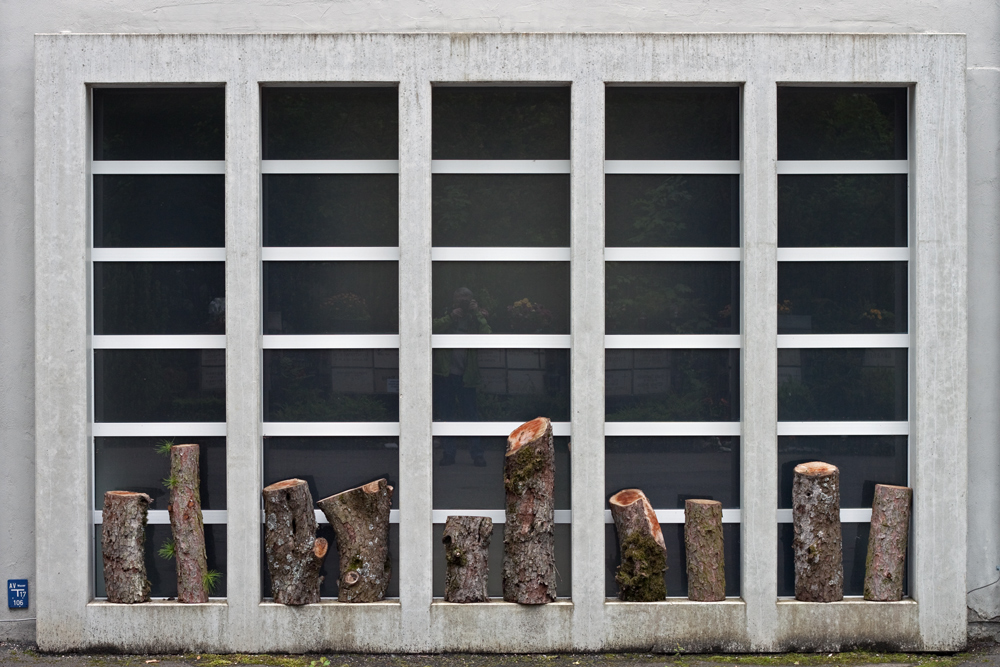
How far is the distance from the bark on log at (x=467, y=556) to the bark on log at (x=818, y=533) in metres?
2.09

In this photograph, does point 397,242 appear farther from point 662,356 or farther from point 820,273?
point 820,273

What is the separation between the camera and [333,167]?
17.8 feet

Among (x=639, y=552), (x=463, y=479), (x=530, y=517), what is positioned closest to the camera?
(x=530, y=517)

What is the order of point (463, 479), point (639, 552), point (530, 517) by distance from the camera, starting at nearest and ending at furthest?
1. point (530, 517)
2. point (639, 552)
3. point (463, 479)

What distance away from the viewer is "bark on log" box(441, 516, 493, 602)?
519 centimetres

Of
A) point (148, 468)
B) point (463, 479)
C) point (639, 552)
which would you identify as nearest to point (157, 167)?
point (148, 468)

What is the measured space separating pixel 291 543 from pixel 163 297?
193 cm

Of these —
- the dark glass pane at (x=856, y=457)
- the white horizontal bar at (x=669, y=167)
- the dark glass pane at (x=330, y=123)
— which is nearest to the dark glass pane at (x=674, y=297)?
the white horizontal bar at (x=669, y=167)

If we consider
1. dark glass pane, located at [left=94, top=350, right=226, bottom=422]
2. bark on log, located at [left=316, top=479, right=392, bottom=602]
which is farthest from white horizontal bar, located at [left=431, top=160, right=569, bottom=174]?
bark on log, located at [left=316, top=479, right=392, bottom=602]

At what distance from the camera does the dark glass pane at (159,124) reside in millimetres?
5434

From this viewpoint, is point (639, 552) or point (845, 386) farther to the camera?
point (845, 386)

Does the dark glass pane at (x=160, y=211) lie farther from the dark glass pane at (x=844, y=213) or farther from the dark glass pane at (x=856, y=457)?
the dark glass pane at (x=856, y=457)

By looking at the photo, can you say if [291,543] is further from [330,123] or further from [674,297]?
[674,297]

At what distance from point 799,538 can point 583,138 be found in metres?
3.06
